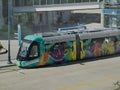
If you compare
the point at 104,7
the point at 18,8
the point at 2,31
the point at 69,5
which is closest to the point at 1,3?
the point at 18,8

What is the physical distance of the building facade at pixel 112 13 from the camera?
169 feet

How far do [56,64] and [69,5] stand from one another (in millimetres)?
31205

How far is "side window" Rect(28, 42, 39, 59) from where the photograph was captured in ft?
90.9

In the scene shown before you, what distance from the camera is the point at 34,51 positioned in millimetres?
27828

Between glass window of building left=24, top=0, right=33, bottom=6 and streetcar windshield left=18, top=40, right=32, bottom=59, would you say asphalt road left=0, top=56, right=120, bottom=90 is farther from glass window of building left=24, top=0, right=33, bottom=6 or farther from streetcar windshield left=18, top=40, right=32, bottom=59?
glass window of building left=24, top=0, right=33, bottom=6

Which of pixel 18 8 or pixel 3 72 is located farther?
pixel 18 8

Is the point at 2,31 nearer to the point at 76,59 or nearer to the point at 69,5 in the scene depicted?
the point at 69,5

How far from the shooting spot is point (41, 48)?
28.0 meters

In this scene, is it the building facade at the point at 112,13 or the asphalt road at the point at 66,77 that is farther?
the building facade at the point at 112,13

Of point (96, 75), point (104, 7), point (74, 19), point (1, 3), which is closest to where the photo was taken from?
point (96, 75)

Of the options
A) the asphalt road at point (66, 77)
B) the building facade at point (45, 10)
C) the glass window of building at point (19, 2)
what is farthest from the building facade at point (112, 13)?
the asphalt road at point (66, 77)

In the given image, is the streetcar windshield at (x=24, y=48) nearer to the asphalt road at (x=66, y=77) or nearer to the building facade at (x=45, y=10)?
the asphalt road at (x=66, y=77)

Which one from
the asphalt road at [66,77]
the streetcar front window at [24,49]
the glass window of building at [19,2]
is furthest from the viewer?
the glass window of building at [19,2]

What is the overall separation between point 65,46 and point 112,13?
2392 cm
